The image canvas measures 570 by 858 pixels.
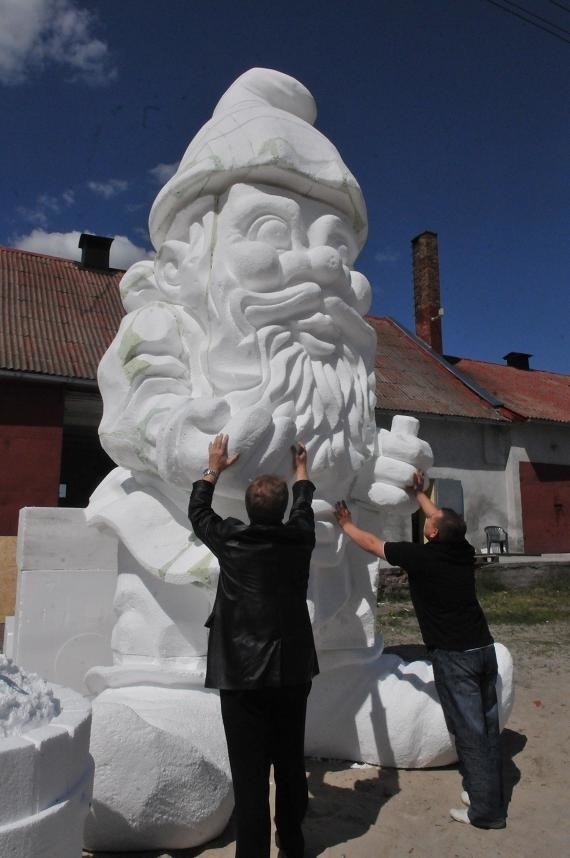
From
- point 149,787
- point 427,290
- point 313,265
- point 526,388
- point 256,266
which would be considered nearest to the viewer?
point 149,787

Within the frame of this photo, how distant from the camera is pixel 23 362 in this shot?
27.9ft

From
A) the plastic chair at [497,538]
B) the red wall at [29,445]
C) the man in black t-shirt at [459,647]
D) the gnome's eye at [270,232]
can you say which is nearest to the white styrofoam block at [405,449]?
the man in black t-shirt at [459,647]

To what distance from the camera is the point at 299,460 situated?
2.57 meters

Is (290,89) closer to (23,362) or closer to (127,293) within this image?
(127,293)

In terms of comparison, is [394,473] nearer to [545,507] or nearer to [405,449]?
[405,449]

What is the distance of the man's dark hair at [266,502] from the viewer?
207 cm

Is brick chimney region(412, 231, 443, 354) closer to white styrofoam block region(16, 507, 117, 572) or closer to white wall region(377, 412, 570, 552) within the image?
white wall region(377, 412, 570, 552)

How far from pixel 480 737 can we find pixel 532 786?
A: 61cm

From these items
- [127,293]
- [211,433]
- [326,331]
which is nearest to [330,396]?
[326,331]

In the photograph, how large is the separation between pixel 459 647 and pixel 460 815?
1.98 ft

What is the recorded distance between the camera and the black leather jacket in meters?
1.93

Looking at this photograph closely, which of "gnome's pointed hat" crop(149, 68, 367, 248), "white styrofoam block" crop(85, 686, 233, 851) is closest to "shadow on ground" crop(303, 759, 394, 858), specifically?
"white styrofoam block" crop(85, 686, 233, 851)

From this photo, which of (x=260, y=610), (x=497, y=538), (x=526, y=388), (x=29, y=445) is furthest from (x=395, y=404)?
(x=260, y=610)

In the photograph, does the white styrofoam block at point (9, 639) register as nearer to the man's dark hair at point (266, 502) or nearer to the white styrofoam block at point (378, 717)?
the white styrofoam block at point (378, 717)
